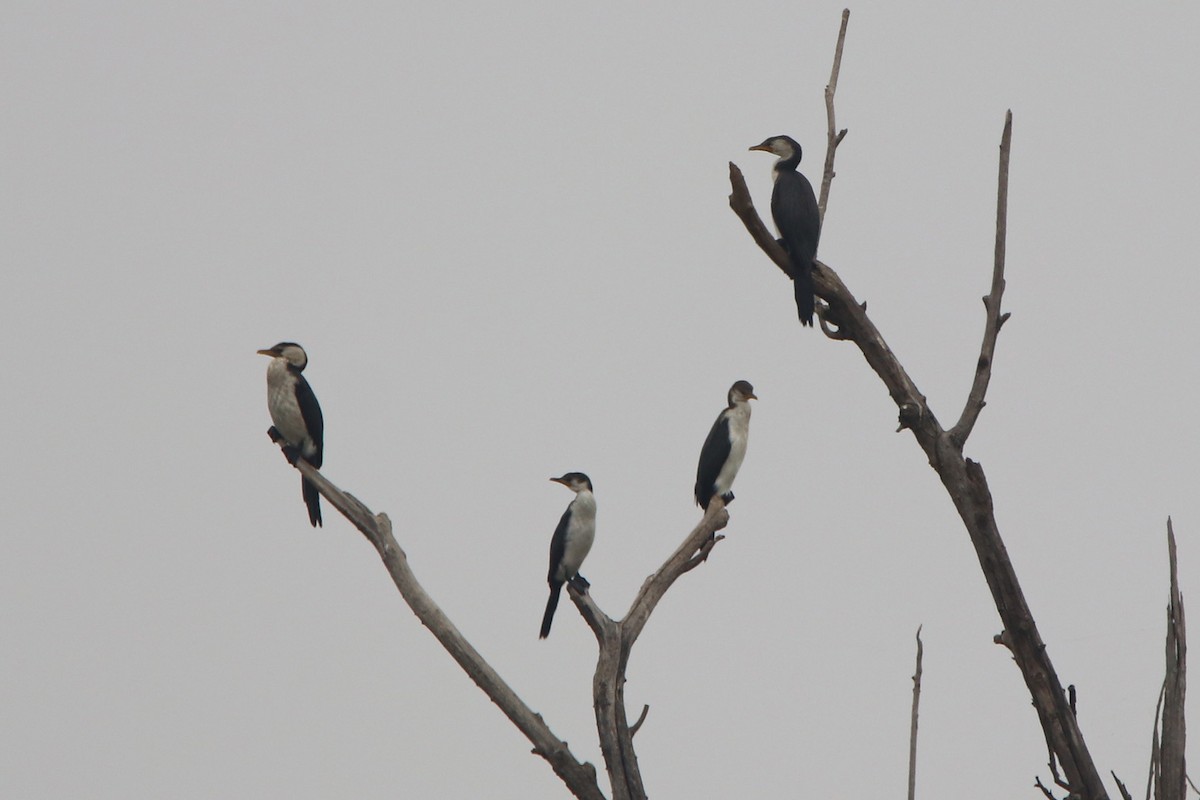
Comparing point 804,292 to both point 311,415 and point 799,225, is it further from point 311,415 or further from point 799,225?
point 311,415

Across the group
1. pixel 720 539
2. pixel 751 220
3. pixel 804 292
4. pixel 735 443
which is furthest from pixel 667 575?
pixel 735 443

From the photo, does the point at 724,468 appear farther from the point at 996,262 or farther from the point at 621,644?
the point at 996,262

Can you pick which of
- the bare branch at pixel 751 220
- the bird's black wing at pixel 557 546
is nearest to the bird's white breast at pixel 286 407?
the bird's black wing at pixel 557 546

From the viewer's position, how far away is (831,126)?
5883mm

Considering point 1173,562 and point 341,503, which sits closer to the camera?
point 1173,562

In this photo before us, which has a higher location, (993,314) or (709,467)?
(709,467)

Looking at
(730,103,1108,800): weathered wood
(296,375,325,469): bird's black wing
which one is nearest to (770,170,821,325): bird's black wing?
(730,103,1108,800): weathered wood

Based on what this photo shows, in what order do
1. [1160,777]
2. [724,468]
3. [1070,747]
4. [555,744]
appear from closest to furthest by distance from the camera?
[1160,777] → [1070,747] → [555,744] → [724,468]

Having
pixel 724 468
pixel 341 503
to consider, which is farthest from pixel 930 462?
pixel 724 468

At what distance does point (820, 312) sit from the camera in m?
5.42

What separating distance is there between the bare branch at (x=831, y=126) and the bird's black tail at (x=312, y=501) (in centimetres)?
340

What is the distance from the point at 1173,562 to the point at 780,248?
2.48 m

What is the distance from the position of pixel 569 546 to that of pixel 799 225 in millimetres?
2332

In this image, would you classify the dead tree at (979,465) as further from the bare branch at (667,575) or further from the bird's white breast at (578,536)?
the bird's white breast at (578,536)
